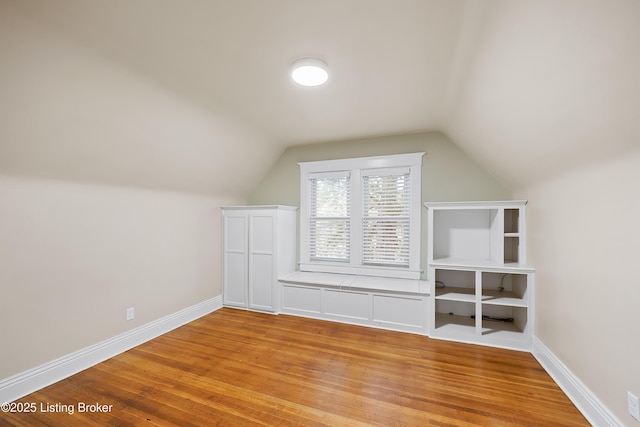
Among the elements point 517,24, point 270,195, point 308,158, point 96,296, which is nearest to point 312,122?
point 308,158

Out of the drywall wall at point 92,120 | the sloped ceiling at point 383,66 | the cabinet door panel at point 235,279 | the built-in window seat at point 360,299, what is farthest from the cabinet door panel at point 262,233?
the sloped ceiling at point 383,66

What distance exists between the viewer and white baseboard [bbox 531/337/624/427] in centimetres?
172

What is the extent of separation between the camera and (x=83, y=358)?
2.50 meters

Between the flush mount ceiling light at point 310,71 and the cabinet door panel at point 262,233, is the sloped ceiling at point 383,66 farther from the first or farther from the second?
the cabinet door panel at point 262,233

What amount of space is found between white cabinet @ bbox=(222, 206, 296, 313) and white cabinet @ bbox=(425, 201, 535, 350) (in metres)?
2.07

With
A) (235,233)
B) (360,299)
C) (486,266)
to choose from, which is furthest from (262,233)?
(486,266)

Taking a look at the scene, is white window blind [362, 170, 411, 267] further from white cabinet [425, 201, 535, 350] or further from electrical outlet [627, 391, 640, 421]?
electrical outlet [627, 391, 640, 421]

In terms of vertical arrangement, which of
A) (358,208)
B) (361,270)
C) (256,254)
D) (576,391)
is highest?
(358,208)

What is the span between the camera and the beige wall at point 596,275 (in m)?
1.54

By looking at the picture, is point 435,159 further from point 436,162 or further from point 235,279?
point 235,279

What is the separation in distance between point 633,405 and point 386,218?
275 cm

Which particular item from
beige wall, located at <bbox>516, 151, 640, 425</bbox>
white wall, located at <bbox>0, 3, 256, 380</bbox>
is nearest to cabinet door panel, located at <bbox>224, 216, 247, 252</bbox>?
white wall, located at <bbox>0, 3, 256, 380</bbox>

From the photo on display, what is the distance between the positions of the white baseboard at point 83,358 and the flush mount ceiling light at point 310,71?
3179 millimetres

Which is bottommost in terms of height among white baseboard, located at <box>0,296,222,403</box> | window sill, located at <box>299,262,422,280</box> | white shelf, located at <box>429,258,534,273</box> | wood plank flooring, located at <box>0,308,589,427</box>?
wood plank flooring, located at <box>0,308,589,427</box>
